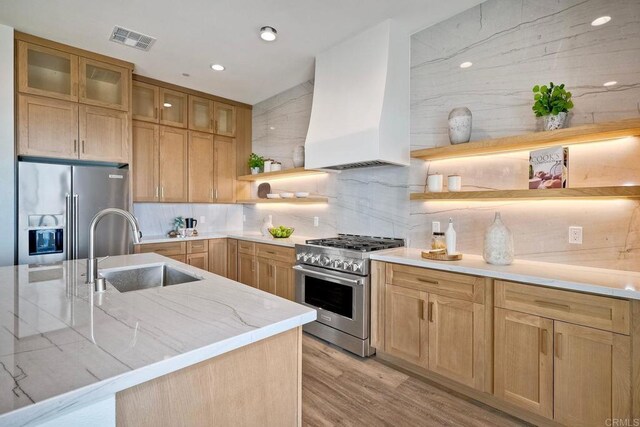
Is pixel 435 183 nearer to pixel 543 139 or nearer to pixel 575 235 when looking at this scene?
pixel 543 139

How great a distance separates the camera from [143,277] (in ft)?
6.70

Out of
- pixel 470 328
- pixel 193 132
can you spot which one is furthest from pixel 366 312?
pixel 193 132

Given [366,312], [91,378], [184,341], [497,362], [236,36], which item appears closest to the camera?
[91,378]

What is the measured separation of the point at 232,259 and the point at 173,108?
2.18m

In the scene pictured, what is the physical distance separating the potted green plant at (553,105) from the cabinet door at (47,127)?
4.10 m

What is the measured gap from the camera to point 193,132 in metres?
4.36

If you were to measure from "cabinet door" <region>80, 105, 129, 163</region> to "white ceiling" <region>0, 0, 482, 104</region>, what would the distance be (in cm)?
62

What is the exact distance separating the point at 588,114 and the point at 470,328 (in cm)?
161

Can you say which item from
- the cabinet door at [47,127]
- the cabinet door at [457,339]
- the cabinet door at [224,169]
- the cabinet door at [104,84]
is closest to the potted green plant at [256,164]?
the cabinet door at [224,169]

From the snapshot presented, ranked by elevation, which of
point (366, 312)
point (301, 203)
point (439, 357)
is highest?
point (301, 203)

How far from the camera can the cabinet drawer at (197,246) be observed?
4.05 metres

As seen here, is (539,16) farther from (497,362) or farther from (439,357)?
(439,357)

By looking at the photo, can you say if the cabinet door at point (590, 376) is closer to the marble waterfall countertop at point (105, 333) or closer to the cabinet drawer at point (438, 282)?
the cabinet drawer at point (438, 282)

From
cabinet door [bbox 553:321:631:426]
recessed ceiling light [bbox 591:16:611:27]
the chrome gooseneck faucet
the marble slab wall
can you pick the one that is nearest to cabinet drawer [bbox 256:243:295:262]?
the marble slab wall
